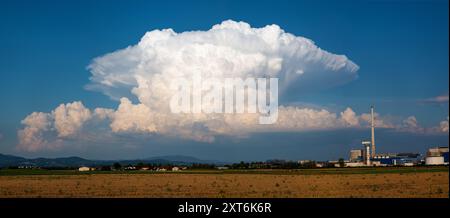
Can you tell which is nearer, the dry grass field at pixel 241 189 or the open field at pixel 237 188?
the dry grass field at pixel 241 189

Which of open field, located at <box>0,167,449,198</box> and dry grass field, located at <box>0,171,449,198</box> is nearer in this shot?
dry grass field, located at <box>0,171,449,198</box>

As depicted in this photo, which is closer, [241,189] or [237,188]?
[241,189]
